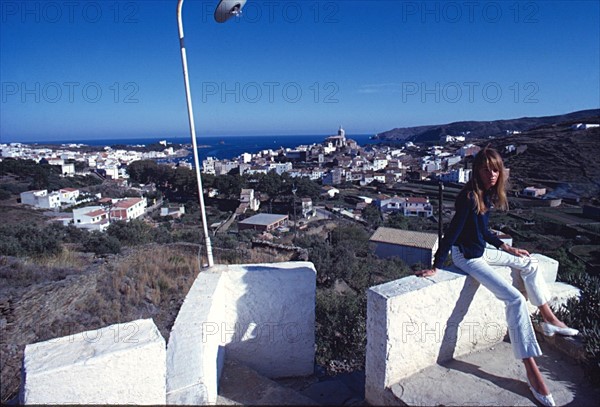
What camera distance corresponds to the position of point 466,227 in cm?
245

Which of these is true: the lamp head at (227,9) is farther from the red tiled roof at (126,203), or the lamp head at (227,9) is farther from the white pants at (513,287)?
the red tiled roof at (126,203)

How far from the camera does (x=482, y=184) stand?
2473mm

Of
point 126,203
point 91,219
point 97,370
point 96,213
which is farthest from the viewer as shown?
point 126,203

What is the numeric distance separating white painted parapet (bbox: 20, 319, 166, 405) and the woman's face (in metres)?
2.12

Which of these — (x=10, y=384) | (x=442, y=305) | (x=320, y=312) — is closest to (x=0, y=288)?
(x=10, y=384)

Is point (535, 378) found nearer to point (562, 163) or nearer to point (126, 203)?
point (126, 203)

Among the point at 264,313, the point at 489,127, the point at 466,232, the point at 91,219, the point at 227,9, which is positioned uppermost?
the point at 227,9

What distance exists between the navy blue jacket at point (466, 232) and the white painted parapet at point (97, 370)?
173 cm

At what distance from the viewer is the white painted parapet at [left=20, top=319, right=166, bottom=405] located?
1.56m

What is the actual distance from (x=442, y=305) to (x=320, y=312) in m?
2.42

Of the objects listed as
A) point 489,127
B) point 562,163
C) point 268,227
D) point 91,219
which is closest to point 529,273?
point 268,227

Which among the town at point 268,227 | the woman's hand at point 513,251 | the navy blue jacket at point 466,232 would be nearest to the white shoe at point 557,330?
the town at point 268,227

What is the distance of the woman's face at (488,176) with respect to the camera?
244cm

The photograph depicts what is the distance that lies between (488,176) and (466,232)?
1.28 feet
